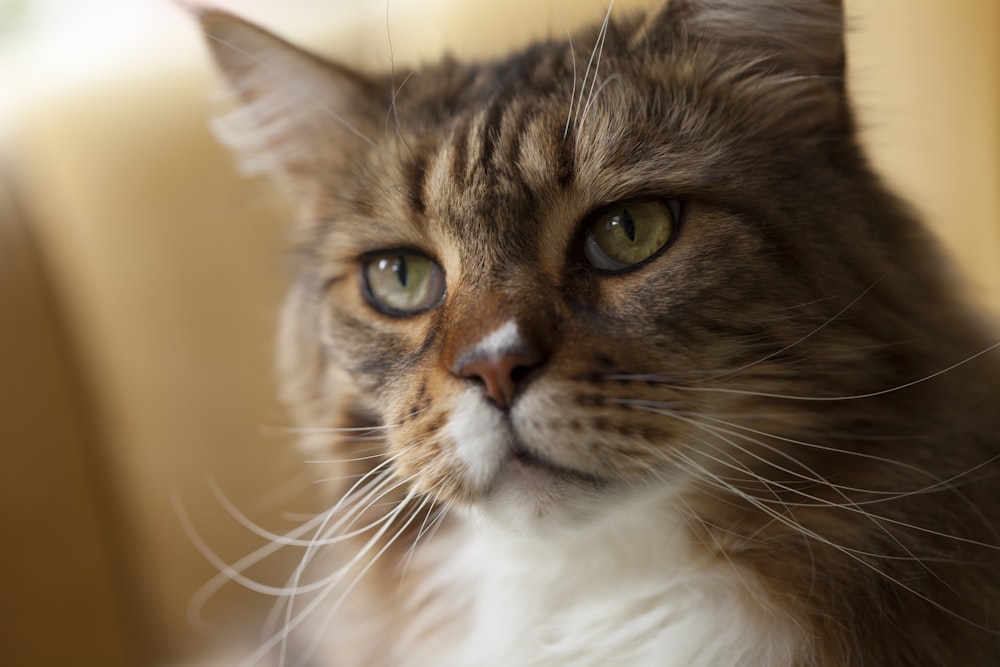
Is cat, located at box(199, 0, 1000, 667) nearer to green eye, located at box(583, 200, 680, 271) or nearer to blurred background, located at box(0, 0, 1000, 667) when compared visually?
green eye, located at box(583, 200, 680, 271)

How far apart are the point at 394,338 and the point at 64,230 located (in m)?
1.13

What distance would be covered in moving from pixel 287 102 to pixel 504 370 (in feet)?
2.12

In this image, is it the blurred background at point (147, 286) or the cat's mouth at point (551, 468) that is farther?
the blurred background at point (147, 286)

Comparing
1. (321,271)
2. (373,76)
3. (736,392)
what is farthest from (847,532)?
(373,76)

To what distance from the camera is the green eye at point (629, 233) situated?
35.9 inches

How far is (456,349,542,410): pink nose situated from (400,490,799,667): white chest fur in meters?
0.17

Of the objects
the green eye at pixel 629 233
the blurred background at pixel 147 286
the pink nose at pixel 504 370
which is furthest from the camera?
the blurred background at pixel 147 286

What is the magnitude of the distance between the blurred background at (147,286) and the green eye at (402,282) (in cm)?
39

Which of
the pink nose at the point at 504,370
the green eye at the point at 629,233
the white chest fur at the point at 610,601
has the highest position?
the green eye at the point at 629,233

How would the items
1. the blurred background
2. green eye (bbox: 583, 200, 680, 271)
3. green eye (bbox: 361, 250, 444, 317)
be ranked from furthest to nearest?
the blurred background → green eye (bbox: 361, 250, 444, 317) → green eye (bbox: 583, 200, 680, 271)

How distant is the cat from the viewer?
0.83m

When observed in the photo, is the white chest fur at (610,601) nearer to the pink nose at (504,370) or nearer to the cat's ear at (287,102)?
the pink nose at (504,370)

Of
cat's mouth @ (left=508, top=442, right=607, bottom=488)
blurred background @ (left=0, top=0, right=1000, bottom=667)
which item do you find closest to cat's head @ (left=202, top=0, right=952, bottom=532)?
cat's mouth @ (left=508, top=442, right=607, bottom=488)

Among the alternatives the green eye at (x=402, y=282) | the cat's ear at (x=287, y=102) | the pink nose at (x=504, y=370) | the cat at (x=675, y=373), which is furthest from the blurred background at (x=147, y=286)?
the pink nose at (x=504, y=370)
